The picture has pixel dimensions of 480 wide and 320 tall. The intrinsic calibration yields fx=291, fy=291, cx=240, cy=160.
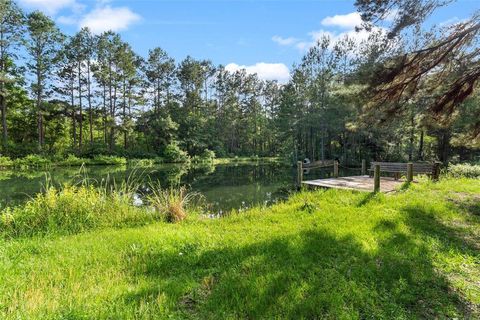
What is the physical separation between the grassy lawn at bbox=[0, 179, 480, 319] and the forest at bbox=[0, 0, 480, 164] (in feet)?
10.8

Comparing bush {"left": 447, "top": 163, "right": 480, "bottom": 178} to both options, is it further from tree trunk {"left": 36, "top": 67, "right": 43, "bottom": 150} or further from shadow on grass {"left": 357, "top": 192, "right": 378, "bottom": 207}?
tree trunk {"left": 36, "top": 67, "right": 43, "bottom": 150}

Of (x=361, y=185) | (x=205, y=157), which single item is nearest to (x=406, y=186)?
(x=361, y=185)

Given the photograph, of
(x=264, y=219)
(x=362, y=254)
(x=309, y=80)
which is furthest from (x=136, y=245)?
(x=309, y=80)

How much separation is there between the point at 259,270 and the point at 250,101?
45372 mm

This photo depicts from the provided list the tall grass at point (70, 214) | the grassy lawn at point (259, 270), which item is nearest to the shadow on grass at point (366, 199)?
the grassy lawn at point (259, 270)

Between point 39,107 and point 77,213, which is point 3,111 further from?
point 77,213

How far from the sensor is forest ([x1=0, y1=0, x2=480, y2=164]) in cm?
667

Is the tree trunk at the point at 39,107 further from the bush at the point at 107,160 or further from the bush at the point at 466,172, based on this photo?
the bush at the point at 466,172

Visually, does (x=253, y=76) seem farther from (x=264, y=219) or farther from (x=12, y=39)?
(x=264, y=219)

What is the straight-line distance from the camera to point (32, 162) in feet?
75.8

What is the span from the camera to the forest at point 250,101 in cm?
667

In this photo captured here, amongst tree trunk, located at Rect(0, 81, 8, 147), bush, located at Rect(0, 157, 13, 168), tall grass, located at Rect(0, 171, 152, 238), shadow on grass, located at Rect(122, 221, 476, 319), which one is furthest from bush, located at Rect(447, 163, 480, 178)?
tree trunk, located at Rect(0, 81, 8, 147)

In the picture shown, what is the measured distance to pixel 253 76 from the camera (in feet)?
155

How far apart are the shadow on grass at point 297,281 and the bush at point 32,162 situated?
23.8 meters
